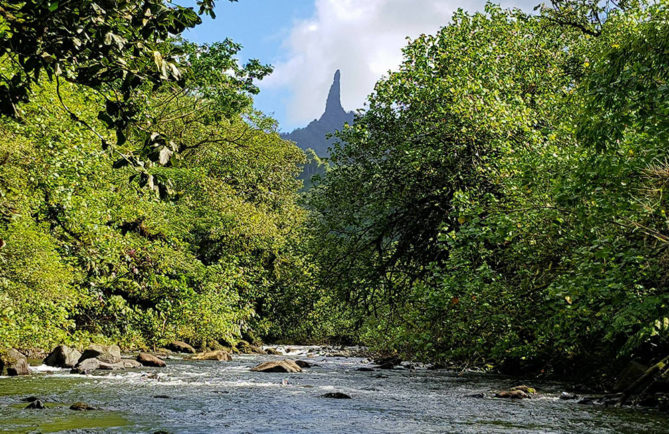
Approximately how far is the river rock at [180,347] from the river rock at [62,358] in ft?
32.2

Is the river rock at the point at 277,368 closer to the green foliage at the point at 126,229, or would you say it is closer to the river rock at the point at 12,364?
the green foliage at the point at 126,229

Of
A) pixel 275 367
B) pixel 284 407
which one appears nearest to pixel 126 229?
pixel 275 367

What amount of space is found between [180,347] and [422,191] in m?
14.4

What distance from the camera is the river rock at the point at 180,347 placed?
26766mm

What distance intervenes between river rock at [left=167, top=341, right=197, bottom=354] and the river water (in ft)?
32.9

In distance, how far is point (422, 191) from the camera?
2023 centimetres

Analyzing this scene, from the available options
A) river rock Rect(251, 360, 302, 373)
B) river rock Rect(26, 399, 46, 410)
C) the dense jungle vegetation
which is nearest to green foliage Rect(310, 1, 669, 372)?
the dense jungle vegetation

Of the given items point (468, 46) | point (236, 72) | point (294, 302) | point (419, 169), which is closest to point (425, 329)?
point (419, 169)

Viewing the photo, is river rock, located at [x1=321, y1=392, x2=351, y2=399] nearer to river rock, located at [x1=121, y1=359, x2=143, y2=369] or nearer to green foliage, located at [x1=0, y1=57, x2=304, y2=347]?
green foliage, located at [x1=0, y1=57, x2=304, y2=347]

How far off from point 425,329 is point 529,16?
1508 centimetres

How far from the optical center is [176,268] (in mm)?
24391

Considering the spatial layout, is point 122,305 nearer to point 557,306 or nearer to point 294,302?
point 557,306

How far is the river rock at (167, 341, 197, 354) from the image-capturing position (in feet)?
87.8

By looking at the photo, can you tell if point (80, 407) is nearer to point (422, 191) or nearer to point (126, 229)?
point (126, 229)
